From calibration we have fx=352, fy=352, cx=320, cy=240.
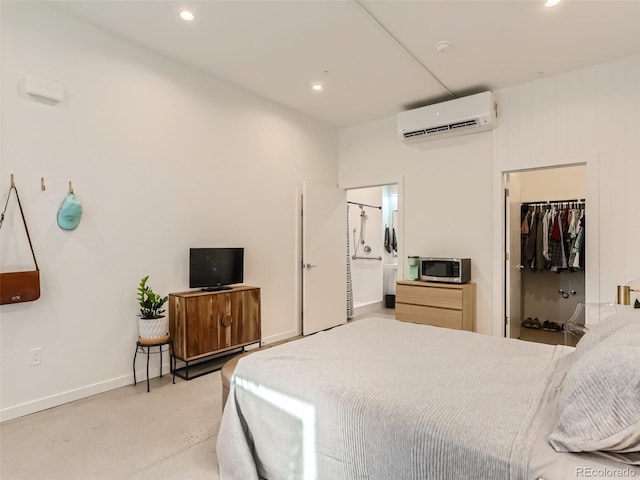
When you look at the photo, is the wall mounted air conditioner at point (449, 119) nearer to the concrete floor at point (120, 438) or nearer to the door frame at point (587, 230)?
the door frame at point (587, 230)

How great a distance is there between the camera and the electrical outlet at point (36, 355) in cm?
247

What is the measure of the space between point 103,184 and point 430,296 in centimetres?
325

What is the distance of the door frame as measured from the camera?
327cm

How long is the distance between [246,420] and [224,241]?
232 cm

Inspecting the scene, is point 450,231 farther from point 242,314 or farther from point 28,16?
point 28,16

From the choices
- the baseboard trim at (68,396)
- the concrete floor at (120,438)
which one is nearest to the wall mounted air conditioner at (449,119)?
the concrete floor at (120,438)

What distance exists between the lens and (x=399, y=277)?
4.53 metres

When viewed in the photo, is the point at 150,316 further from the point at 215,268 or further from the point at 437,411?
the point at 437,411

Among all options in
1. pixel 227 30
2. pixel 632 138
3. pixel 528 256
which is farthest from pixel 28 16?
pixel 528 256

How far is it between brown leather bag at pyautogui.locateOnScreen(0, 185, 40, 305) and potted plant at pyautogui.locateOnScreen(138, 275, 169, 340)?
0.69 meters

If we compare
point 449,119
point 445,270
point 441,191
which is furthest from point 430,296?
point 449,119

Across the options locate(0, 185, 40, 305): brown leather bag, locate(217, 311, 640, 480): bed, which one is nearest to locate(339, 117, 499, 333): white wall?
locate(217, 311, 640, 480): bed

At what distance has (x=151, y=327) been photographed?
9.47 feet

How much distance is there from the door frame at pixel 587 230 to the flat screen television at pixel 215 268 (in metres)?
2.75
